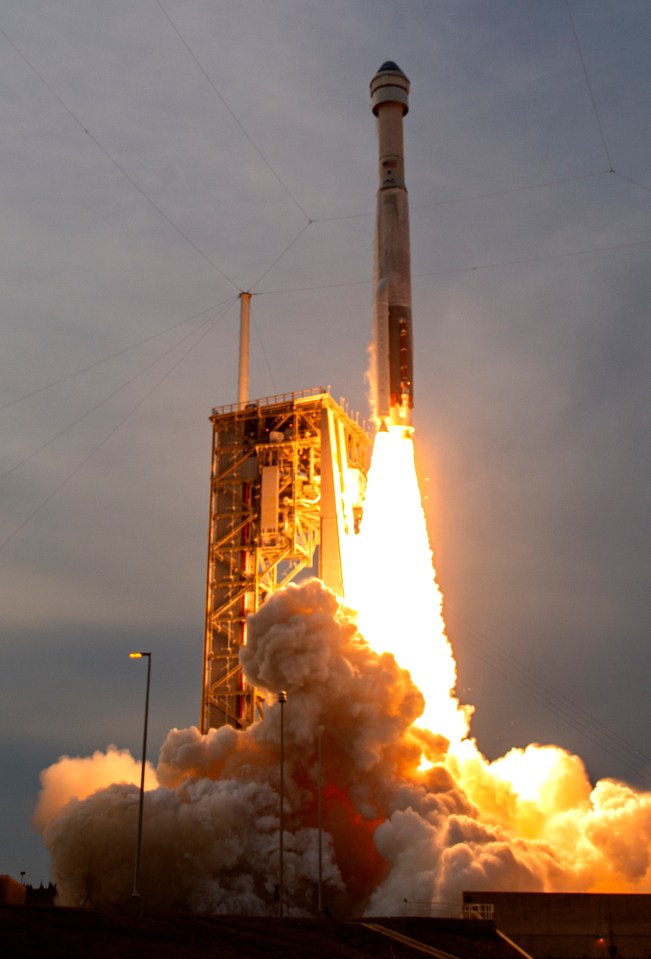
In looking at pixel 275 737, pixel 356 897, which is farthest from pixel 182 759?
pixel 356 897

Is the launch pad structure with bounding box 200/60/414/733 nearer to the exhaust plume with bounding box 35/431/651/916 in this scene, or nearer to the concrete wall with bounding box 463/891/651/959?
the exhaust plume with bounding box 35/431/651/916

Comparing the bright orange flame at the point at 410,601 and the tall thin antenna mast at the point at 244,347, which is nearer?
the bright orange flame at the point at 410,601

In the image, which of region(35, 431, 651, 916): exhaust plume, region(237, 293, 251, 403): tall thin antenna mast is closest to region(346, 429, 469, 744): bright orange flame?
region(35, 431, 651, 916): exhaust plume

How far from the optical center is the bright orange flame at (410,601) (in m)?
64.2

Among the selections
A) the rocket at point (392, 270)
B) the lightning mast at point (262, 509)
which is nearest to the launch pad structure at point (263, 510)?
the lightning mast at point (262, 509)

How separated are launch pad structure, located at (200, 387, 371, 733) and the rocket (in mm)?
8245

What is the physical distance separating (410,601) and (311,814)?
38.6 ft

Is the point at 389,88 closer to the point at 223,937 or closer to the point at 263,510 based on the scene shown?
the point at 263,510

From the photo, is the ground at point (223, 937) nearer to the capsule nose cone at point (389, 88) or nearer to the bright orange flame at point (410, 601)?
the bright orange flame at point (410, 601)

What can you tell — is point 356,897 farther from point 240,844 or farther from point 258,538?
point 258,538

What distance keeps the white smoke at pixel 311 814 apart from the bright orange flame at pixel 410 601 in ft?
11.3

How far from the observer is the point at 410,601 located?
64.3 meters

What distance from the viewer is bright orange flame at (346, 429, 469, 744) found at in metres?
64.2

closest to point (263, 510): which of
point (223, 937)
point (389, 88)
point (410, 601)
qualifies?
point (410, 601)
